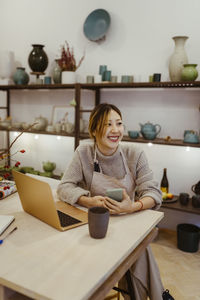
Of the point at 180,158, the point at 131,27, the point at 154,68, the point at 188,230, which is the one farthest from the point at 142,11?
the point at 188,230

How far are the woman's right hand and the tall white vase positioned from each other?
1.71 metres

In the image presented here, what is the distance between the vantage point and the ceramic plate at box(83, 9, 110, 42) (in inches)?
124

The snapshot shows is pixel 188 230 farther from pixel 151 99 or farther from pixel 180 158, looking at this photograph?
pixel 151 99

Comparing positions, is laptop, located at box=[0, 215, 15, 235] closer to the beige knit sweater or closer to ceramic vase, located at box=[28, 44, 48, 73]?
the beige knit sweater

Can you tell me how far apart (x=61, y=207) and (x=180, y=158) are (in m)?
1.90

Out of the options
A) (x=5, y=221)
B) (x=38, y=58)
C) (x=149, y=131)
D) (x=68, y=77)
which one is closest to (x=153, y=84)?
(x=149, y=131)

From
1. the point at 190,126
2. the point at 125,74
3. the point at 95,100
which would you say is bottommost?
the point at 190,126

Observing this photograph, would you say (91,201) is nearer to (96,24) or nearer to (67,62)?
(67,62)

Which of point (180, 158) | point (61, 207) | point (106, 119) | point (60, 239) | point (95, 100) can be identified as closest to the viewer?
point (60, 239)

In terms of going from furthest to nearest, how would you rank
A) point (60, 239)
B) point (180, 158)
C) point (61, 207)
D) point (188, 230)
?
point (180, 158), point (188, 230), point (61, 207), point (60, 239)

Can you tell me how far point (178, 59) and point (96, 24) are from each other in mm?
1114

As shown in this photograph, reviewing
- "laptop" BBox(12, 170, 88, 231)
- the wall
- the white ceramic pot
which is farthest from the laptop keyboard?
the white ceramic pot

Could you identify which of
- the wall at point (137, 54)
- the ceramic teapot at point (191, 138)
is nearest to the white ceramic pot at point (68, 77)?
the wall at point (137, 54)

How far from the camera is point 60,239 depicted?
1052 millimetres
